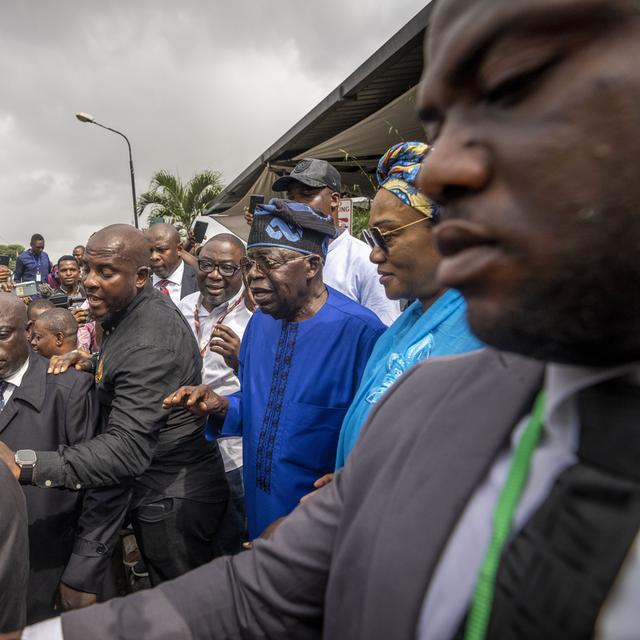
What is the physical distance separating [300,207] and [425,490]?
1997 millimetres

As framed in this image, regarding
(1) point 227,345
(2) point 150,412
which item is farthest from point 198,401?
(1) point 227,345

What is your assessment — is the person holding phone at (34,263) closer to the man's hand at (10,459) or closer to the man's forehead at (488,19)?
the man's hand at (10,459)

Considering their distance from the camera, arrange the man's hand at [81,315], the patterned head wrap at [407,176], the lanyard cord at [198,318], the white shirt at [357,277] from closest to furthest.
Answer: the patterned head wrap at [407,176] → the white shirt at [357,277] → the lanyard cord at [198,318] → the man's hand at [81,315]

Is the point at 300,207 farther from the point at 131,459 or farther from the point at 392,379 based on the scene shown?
the point at 131,459

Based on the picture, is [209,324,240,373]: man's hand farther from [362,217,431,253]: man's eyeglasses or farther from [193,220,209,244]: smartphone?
[193,220,209,244]: smartphone

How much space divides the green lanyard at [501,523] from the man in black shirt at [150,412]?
2034mm

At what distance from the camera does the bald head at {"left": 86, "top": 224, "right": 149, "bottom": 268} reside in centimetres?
273

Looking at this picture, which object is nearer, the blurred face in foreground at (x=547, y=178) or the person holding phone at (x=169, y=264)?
the blurred face in foreground at (x=547, y=178)

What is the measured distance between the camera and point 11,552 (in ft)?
5.15

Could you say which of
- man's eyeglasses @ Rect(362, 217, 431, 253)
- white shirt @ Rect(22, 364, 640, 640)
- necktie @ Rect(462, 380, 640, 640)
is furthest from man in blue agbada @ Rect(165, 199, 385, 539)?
necktie @ Rect(462, 380, 640, 640)

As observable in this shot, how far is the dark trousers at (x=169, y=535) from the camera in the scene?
9.02 ft

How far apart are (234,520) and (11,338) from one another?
165 centimetres

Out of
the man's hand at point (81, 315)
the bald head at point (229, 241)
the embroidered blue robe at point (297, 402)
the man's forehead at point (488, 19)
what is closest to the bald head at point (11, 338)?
the embroidered blue robe at point (297, 402)

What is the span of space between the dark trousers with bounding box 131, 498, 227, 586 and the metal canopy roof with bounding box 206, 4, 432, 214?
3.75 metres
